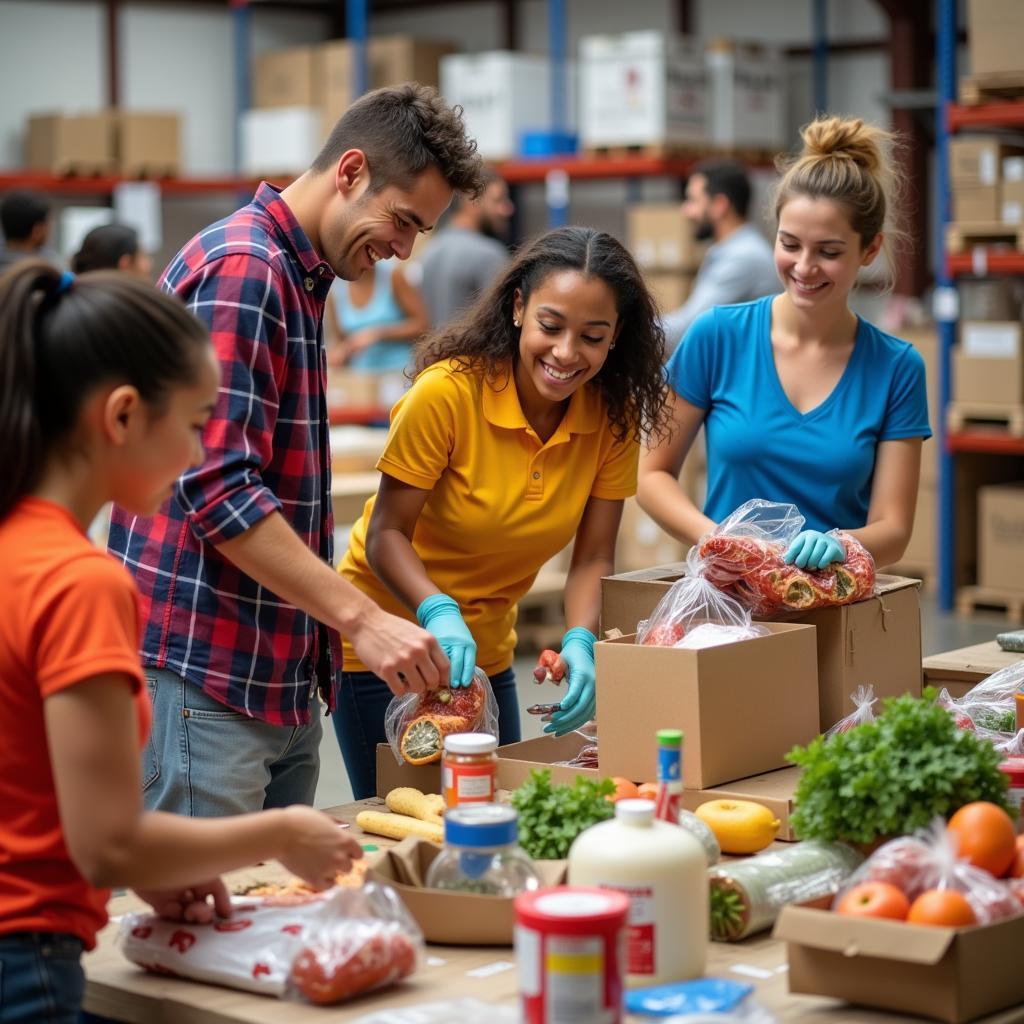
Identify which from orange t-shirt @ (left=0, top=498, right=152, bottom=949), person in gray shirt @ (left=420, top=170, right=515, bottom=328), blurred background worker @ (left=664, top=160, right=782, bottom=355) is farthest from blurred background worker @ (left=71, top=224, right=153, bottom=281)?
orange t-shirt @ (left=0, top=498, right=152, bottom=949)

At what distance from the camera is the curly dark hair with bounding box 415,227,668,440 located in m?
2.56

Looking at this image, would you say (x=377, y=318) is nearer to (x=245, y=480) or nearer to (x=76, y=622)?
(x=245, y=480)

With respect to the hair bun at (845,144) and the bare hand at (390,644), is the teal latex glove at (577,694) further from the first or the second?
the hair bun at (845,144)

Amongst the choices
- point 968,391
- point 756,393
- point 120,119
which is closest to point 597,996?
point 756,393

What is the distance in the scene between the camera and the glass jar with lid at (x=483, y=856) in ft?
5.65

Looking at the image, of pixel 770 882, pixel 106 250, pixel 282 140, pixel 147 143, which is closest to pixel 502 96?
pixel 282 140

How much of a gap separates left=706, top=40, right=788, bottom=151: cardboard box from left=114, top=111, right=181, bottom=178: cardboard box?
3.72 metres

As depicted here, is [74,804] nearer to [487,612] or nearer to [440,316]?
[487,612]

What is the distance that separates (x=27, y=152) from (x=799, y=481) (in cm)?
950

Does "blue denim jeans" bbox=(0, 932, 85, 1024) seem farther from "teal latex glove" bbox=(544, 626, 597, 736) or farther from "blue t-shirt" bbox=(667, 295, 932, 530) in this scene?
"blue t-shirt" bbox=(667, 295, 932, 530)

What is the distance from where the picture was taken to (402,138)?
7.30 ft

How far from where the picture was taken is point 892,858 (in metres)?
1.71

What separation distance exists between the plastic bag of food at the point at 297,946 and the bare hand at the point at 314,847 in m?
0.04

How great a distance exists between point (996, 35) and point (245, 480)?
562 centimetres
